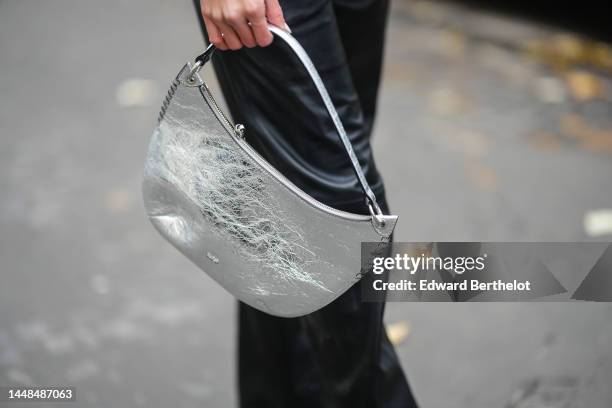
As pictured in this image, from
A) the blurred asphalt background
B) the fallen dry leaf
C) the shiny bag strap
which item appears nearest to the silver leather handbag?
the shiny bag strap

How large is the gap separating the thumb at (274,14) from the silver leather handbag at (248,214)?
0.02 m

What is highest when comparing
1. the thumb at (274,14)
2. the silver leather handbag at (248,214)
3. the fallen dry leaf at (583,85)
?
the fallen dry leaf at (583,85)

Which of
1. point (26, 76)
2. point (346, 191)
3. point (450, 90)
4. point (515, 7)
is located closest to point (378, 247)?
point (346, 191)

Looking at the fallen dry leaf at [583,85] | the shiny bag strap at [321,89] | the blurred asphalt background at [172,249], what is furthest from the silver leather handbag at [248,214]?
the fallen dry leaf at [583,85]

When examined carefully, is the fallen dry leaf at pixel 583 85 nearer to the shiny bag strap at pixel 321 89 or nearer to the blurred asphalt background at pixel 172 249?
the blurred asphalt background at pixel 172 249

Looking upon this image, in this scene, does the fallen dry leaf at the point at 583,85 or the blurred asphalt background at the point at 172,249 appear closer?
the blurred asphalt background at the point at 172,249

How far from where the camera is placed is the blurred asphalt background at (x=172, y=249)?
6.72ft

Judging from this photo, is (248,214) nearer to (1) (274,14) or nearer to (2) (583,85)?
(1) (274,14)

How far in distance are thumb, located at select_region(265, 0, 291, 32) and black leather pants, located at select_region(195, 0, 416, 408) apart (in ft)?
0.14

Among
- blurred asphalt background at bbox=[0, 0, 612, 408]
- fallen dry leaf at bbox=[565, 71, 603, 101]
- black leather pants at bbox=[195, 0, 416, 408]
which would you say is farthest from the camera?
fallen dry leaf at bbox=[565, 71, 603, 101]

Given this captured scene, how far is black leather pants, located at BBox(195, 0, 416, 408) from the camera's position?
131 centimetres

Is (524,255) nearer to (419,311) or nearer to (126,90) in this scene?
(419,311)

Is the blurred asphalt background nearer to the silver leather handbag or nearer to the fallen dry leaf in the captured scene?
the fallen dry leaf

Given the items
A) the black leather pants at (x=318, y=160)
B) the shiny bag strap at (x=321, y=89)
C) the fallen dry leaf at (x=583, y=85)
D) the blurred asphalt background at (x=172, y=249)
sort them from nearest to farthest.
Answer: the shiny bag strap at (x=321, y=89), the black leather pants at (x=318, y=160), the blurred asphalt background at (x=172, y=249), the fallen dry leaf at (x=583, y=85)
